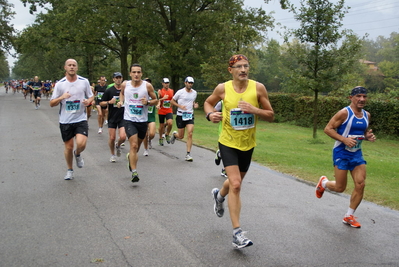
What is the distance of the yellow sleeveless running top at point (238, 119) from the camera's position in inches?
194

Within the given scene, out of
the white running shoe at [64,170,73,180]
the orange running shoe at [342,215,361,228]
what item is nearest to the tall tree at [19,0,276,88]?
the white running shoe at [64,170,73,180]

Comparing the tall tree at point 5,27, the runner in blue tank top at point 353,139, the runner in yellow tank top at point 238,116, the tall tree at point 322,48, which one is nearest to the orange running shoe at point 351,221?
the runner in blue tank top at point 353,139

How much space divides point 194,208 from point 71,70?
3431mm

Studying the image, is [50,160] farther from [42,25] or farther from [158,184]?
[42,25]

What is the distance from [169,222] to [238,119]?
1661 millimetres

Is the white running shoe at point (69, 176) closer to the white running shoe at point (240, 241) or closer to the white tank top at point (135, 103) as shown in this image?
the white tank top at point (135, 103)

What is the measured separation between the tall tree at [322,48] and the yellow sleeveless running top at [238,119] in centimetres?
1199

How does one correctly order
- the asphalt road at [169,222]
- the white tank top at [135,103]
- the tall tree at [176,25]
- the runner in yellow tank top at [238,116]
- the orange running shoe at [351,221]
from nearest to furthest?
1. the asphalt road at [169,222]
2. the runner in yellow tank top at [238,116]
3. the orange running shoe at [351,221]
4. the white tank top at [135,103]
5. the tall tree at [176,25]

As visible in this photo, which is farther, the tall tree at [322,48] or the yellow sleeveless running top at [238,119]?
the tall tree at [322,48]

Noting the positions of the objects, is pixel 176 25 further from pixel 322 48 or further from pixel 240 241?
pixel 240 241

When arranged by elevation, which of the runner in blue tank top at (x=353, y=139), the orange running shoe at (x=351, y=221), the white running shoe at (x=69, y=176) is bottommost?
the white running shoe at (x=69, y=176)

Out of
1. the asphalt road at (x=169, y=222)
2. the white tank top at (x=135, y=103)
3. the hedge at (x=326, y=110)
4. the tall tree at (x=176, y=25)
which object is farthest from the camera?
the tall tree at (x=176, y=25)

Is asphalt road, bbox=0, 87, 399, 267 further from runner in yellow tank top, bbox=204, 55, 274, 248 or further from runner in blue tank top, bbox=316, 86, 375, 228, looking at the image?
runner in yellow tank top, bbox=204, 55, 274, 248

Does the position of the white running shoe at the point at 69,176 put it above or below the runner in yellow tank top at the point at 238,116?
below
